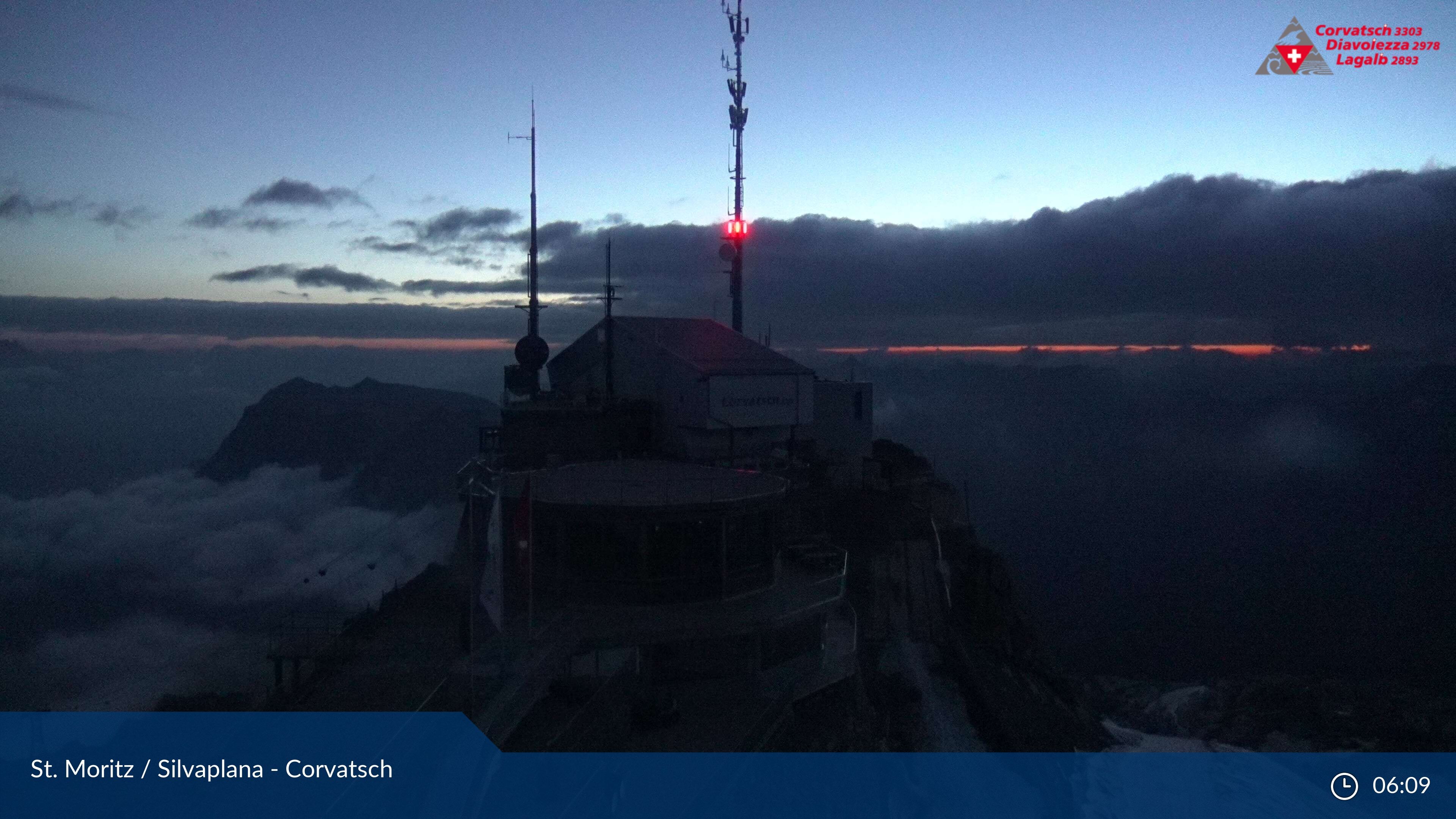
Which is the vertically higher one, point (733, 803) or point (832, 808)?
point (733, 803)

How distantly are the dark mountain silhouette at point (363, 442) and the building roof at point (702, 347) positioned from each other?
8415 cm

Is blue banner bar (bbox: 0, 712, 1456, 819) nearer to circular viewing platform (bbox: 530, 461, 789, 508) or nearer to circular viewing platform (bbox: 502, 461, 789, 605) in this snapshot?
circular viewing platform (bbox: 502, 461, 789, 605)

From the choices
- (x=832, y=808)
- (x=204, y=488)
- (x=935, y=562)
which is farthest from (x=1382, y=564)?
(x=204, y=488)

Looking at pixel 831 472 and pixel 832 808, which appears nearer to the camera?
pixel 832 808

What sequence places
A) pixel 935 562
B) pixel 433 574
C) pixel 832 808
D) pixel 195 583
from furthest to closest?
pixel 195 583 < pixel 935 562 < pixel 433 574 < pixel 832 808

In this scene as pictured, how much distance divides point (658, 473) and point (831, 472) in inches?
512

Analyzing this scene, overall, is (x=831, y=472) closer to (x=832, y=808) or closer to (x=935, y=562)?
(x=935, y=562)

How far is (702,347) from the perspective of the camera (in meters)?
30.3

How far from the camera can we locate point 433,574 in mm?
26469

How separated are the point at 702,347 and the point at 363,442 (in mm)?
107995

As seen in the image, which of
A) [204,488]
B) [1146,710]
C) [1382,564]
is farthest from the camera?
[204,488]

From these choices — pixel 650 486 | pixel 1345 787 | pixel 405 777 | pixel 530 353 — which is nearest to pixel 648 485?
pixel 650 486

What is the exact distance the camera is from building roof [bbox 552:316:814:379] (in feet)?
93.7

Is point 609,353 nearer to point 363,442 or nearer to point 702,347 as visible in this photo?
point 702,347
